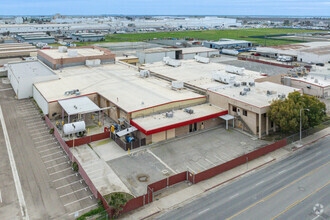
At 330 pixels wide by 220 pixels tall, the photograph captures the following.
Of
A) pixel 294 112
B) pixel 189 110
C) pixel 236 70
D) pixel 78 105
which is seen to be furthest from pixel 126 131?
pixel 236 70

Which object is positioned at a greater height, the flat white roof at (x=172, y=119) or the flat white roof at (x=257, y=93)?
the flat white roof at (x=257, y=93)

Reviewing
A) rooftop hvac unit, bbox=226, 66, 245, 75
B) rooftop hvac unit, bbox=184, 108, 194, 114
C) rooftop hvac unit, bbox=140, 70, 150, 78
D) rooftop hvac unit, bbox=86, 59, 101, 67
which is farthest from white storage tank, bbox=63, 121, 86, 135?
rooftop hvac unit, bbox=226, 66, 245, 75

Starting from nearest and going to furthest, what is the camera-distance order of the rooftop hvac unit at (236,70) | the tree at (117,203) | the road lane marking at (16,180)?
the tree at (117,203)
the road lane marking at (16,180)
the rooftop hvac unit at (236,70)

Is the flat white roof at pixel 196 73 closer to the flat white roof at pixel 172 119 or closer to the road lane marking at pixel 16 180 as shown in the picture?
the flat white roof at pixel 172 119

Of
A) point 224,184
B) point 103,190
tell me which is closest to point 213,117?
point 224,184

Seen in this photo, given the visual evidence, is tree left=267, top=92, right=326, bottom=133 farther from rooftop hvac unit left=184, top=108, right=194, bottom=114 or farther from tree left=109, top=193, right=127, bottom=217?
tree left=109, top=193, right=127, bottom=217

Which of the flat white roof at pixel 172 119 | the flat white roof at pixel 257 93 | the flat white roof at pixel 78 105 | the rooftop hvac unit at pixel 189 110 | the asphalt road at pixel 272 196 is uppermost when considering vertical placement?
the flat white roof at pixel 257 93

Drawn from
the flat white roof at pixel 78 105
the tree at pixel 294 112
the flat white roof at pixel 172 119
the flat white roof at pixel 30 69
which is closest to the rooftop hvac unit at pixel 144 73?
the flat white roof at pixel 78 105
